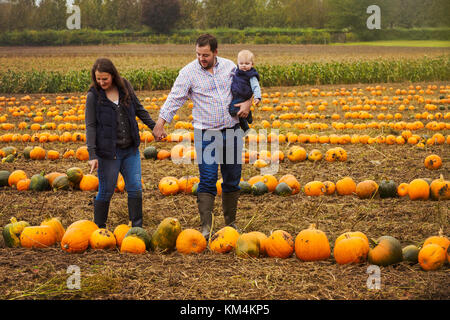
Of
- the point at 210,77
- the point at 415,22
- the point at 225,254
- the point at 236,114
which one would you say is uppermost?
the point at 415,22

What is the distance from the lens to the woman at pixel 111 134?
5438 mm

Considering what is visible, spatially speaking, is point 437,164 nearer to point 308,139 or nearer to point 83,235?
point 308,139

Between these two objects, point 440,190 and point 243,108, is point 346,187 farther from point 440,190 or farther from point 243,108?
point 243,108

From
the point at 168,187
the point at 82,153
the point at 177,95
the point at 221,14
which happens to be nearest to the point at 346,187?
the point at 168,187

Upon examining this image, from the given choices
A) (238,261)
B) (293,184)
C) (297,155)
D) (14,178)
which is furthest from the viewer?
(297,155)

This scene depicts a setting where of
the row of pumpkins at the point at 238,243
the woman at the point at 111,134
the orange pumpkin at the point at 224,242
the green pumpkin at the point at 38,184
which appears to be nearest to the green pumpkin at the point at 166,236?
the row of pumpkins at the point at 238,243

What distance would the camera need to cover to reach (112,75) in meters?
Answer: 5.47

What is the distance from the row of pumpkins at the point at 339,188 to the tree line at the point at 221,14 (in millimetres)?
61336

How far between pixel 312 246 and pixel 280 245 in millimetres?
295

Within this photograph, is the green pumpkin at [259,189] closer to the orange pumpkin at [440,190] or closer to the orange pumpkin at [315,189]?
the orange pumpkin at [315,189]

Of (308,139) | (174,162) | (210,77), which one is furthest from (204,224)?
(308,139)

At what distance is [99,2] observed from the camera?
72188 mm

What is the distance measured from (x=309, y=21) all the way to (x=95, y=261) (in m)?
83.3

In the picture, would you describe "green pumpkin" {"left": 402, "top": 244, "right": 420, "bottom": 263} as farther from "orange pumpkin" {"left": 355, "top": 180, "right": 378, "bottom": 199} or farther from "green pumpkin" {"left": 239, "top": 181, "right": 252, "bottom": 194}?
"green pumpkin" {"left": 239, "top": 181, "right": 252, "bottom": 194}
